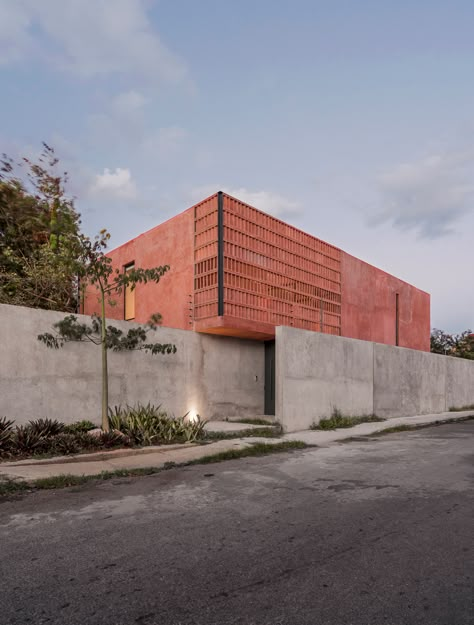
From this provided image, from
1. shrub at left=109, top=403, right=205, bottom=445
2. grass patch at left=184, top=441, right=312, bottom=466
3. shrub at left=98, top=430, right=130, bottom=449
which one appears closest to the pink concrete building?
shrub at left=109, top=403, right=205, bottom=445

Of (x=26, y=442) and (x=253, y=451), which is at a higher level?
(x=26, y=442)

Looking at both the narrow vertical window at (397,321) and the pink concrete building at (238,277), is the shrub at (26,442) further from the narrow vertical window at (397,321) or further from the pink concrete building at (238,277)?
the narrow vertical window at (397,321)

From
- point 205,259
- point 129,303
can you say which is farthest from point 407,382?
point 129,303

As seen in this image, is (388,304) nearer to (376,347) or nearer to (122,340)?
(376,347)

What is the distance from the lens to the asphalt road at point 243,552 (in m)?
3.09

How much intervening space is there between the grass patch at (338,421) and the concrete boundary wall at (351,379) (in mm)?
204

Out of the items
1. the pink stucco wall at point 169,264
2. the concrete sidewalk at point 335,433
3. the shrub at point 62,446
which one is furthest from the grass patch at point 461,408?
the shrub at point 62,446

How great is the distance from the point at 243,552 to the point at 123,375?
913cm

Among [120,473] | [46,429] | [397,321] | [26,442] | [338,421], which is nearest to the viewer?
[120,473]

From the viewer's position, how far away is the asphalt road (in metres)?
3.09

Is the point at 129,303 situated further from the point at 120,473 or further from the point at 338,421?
the point at 120,473

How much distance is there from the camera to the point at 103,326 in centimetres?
1065

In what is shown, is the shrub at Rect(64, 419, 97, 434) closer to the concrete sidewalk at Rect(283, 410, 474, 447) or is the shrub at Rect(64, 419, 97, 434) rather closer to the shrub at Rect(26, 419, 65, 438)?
the shrub at Rect(26, 419, 65, 438)

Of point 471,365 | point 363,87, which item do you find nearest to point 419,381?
point 471,365
